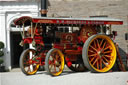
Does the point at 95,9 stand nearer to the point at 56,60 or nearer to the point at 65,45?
the point at 65,45

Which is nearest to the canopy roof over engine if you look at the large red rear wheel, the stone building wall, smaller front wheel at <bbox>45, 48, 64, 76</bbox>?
the large red rear wheel

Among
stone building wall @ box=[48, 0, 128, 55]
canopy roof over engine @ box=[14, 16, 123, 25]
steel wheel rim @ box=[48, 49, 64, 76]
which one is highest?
stone building wall @ box=[48, 0, 128, 55]

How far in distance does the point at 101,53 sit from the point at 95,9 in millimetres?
5784

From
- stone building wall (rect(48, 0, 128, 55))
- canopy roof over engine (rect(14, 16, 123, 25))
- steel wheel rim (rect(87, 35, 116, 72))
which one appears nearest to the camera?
canopy roof over engine (rect(14, 16, 123, 25))

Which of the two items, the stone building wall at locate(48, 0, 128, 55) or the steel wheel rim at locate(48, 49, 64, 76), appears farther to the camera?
the stone building wall at locate(48, 0, 128, 55)

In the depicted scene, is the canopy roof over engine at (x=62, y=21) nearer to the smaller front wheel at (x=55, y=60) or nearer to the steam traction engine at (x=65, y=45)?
the steam traction engine at (x=65, y=45)

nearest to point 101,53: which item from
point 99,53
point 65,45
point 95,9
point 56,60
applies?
point 99,53

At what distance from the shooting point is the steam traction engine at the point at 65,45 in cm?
923

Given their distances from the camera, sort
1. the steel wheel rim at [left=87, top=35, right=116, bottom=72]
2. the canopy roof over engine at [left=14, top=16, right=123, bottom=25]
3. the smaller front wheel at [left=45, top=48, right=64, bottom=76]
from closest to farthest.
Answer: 1. the smaller front wheel at [left=45, top=48, right=64, bottom=76]
2. the canopy roof over engine at [left=14, top=16, right=123, bottom=25]
3. the steel wheel rim at [left=87, top=35, right=116, bottom=72]

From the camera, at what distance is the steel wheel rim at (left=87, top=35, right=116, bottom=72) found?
987 cm

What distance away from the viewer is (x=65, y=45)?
32.4ft

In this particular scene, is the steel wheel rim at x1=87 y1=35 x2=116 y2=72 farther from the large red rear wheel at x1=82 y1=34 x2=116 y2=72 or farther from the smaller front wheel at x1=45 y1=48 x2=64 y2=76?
the smaller front wheel at x1=45 y1=48 x2=64 y2=76

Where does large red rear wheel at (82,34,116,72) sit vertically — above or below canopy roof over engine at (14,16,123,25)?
below

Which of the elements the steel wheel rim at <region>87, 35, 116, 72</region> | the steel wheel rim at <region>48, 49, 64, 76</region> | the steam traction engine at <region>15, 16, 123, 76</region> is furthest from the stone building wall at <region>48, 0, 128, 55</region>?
the steel wheel rim at <region>48, 49, 64, 76</region>
